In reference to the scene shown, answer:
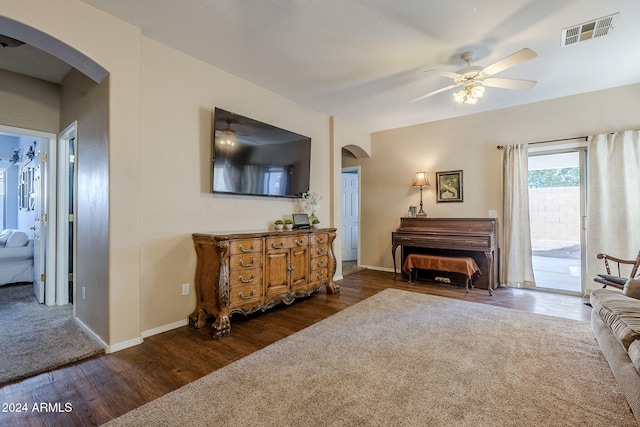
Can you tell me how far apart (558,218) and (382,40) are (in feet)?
12.1

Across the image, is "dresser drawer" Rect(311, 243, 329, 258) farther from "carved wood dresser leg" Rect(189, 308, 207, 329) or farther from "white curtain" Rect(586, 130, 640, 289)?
"white curtain" Rect(586, 130, 640, 289)

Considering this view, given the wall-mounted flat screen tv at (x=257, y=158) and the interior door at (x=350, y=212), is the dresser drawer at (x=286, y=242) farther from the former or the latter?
the interior door at (x=350, y=212)

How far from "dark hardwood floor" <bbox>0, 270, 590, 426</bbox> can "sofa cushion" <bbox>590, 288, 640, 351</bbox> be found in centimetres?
102

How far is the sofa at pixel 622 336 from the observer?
1.42 meters

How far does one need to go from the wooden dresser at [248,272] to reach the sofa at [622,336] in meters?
2.66

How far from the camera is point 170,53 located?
2.75m

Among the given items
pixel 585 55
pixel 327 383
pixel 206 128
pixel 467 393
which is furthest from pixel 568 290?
pixel 206 128

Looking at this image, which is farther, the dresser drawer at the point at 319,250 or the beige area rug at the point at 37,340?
the dresser drawer at the point at 319,250

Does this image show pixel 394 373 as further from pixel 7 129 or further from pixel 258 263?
pixel 7 129

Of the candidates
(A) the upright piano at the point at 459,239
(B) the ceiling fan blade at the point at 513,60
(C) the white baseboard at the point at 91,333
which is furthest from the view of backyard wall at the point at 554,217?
(C) the white baseboard at the point at 91,333

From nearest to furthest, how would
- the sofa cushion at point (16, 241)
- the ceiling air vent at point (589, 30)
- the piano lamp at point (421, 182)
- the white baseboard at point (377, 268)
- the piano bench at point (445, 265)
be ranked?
the ceiling air vent at point (589, 30) → the piano bench at point (445, 265) → the sofa cushion at point (16, 241) → the piano lamp at point (421, 182) → the white baseboard at point (377, 268)

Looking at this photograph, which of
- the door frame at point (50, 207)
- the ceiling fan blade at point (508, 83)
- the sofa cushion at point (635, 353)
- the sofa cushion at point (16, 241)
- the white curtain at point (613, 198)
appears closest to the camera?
the sofa cushion at point (635, 353)

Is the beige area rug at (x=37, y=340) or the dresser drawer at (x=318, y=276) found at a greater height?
the dresser drawer at (x=318, y=276)

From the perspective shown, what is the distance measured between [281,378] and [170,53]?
9.96 ft
